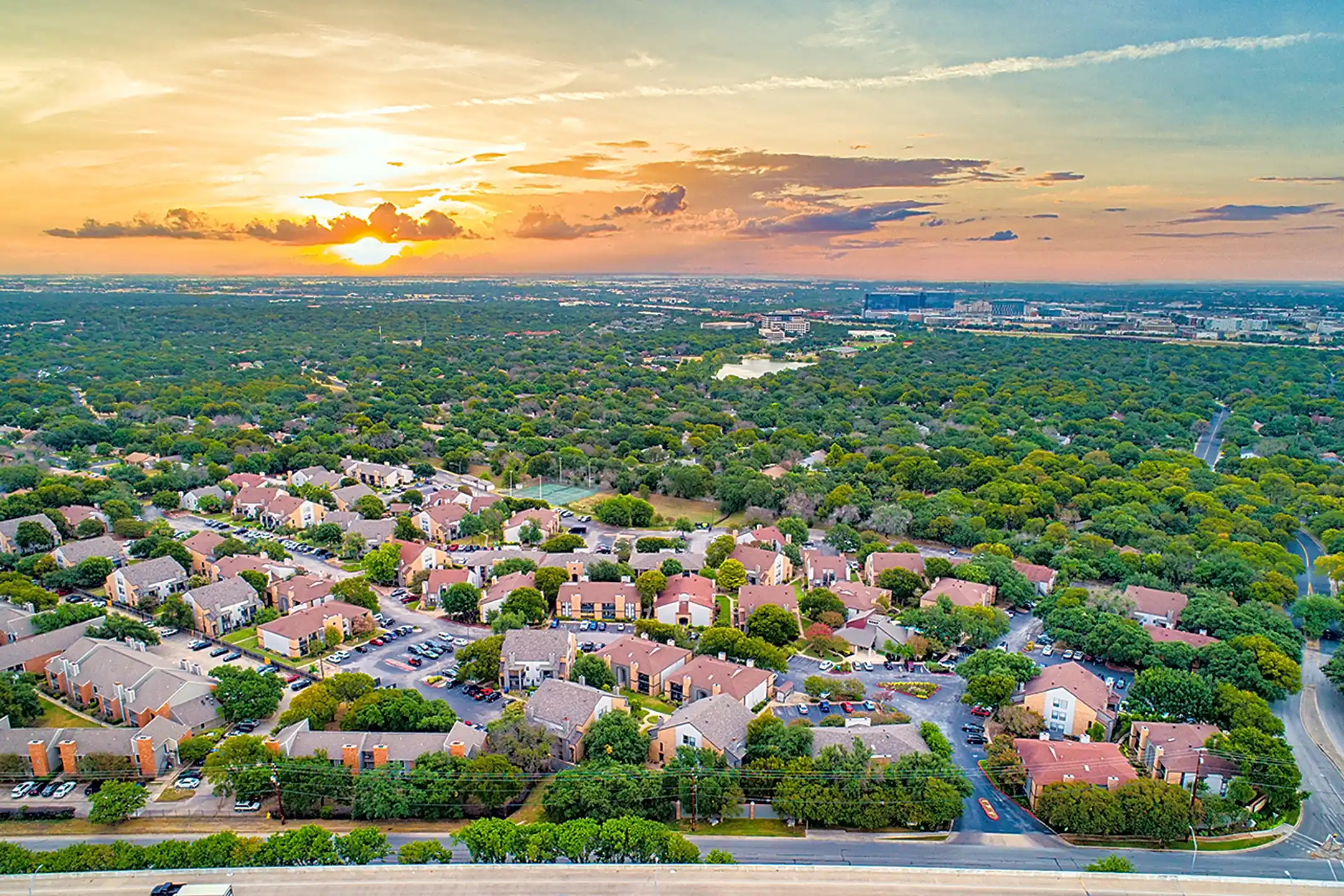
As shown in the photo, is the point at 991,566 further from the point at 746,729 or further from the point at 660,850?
the point at 660,850

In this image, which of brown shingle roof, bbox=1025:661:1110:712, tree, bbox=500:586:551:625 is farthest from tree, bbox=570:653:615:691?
brown shingle roof, bbox=1025:661:1110:712

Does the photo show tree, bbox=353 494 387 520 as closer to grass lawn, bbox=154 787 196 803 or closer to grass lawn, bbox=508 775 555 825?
grass lawn, bbox=154 787 196 803

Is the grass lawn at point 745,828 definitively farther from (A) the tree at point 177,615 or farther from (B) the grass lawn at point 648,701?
(A) the tree at point 177,615

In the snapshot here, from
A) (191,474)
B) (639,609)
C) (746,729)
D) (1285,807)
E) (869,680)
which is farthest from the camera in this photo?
(191,474)

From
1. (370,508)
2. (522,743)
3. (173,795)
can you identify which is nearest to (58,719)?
(173,795)

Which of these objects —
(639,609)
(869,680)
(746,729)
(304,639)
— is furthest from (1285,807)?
(304,639)

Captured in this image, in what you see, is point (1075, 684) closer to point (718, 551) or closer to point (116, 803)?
point (718, 551)

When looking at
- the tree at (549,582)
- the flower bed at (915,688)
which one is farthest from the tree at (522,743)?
the flower bed at (915,688)
